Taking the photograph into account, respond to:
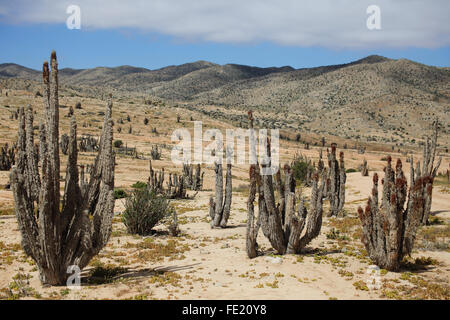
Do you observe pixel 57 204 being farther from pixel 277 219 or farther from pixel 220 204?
pixel 220 204

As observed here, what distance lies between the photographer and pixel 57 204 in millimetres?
8359

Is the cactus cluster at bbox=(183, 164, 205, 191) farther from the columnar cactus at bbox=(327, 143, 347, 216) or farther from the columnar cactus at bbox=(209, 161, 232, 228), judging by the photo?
the columnar cactus at bbox=(209, 161, 232, 228)

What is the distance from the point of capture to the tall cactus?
8055 mm

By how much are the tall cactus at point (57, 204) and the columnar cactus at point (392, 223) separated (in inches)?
270

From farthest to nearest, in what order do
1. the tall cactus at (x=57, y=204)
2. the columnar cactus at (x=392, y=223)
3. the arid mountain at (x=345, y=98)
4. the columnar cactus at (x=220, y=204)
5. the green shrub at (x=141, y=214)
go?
the arid mountain at (x=345, y=98) < the columnar cactus at (x=220, y=204) < the green shrub at (x=141, y=214) < the columnar cactus at (x=392, y=223) < the tall cactus at (x=57, y=204)

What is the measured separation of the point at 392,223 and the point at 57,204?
324 inches

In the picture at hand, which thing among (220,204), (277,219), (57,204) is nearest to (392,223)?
(277,219)

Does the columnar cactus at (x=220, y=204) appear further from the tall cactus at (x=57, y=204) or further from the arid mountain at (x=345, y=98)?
the arid mountain at (x=345, y=98)

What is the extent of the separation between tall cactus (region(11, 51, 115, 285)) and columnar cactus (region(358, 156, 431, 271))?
686 cm

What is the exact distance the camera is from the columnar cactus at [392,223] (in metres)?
9.76

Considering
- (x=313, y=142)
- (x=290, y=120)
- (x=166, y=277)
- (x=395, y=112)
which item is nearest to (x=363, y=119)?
(x=395, y=112)

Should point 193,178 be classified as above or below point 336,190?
below

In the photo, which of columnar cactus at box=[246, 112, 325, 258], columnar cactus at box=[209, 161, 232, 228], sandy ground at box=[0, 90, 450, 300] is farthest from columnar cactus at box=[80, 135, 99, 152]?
columnar cactus at box=[246, 112, 325, 258]

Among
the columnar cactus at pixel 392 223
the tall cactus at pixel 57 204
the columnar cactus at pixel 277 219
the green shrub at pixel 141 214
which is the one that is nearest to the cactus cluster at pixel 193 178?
the green shrub at pixel 141 214
